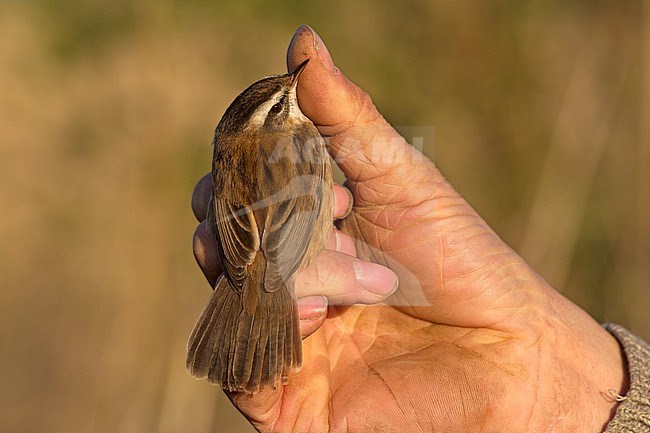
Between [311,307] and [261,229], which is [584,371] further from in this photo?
[261,229]

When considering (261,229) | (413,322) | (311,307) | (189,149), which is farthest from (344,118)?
(189,149)

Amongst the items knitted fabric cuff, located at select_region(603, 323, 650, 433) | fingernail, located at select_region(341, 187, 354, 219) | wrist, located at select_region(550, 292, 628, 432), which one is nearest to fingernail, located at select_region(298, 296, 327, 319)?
fingernail, located at select_region(341, 187, 354, 219)

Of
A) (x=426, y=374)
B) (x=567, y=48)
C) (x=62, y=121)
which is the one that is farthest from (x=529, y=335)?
(x=567, y=48)

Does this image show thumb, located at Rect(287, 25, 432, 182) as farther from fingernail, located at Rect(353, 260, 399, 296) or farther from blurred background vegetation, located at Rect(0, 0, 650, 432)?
blurred background vegetation, located at Rect(0, 0, 650, 432)

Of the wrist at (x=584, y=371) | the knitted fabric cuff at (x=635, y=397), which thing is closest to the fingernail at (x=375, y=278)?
the wrist at (x=584, y=371)

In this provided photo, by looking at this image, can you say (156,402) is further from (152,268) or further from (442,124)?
(442,124)
